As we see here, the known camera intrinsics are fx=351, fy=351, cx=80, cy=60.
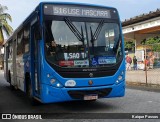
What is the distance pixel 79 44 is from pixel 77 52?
0.24 metres

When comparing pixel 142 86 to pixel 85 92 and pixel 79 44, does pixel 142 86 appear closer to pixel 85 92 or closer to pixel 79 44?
pixel 85 92

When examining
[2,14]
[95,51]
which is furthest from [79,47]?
[2,14]

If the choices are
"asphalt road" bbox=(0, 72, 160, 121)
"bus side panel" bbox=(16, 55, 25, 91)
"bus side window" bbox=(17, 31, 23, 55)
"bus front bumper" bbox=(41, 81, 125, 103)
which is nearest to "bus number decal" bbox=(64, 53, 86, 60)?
"bus front bumper" bbox=(41, 81, 125, 103)

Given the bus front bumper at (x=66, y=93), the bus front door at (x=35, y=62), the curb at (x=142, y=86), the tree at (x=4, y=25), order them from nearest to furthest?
the bus front bumper at (x=66, y=93)
the bus front door at (x=35, y=62)
the curb at (x=142, y=86)
the tree at (x=4, y=25)

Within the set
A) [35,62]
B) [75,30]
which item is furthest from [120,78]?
[35,62]

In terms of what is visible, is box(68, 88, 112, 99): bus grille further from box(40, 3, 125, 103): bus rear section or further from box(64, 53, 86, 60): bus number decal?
box(64, 53, 86, 60): bus number decal

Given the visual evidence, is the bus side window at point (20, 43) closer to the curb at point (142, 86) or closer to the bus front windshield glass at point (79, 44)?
the bus front windshield glass at point (79, 44)

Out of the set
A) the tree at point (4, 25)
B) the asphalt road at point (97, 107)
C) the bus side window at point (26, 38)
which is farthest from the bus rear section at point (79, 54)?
the tree at point (4, 25)

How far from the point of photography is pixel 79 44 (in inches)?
373

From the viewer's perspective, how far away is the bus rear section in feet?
30.2

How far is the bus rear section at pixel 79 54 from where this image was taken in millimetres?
9211

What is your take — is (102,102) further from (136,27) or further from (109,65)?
(136,27)

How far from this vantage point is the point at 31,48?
35.4 ft

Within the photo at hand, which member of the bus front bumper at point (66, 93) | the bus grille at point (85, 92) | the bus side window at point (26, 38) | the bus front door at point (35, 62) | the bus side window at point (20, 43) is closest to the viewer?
the bus front bumper at point (66, 93)
